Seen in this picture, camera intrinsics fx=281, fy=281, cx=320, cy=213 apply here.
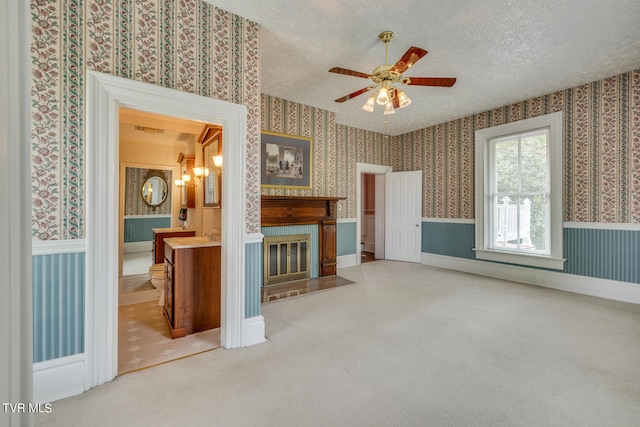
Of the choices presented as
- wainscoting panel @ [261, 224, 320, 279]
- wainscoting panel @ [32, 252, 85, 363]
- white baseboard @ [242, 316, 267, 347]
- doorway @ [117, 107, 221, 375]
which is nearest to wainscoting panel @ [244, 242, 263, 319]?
white baseboard @ [242, 316, 267, 347]

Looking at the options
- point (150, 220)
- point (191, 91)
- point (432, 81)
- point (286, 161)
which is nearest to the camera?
point (191, 91)

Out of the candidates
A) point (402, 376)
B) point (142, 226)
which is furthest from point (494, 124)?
point (142, 226)

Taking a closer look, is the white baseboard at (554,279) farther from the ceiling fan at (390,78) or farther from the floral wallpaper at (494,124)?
the ceiling fan at (390,78)

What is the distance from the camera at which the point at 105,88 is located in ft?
6.31

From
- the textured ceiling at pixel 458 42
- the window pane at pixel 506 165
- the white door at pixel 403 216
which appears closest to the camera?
the textured ceiling at pixel 458 42

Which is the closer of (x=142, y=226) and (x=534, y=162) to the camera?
(x=534, y=162)

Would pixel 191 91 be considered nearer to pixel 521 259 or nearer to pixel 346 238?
pixel 346 238

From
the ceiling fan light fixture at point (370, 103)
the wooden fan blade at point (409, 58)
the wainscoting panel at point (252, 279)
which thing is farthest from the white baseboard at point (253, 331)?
the wooden fan blade at point (409, 58)

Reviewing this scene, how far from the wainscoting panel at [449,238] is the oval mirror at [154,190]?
17.7 ft

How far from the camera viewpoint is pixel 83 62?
1.88m

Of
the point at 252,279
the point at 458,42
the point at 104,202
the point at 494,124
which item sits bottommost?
the point at 252,279

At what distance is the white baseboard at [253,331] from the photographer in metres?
2.49

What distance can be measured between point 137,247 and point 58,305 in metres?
4.06

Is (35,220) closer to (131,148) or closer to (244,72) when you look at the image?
(244,72)
